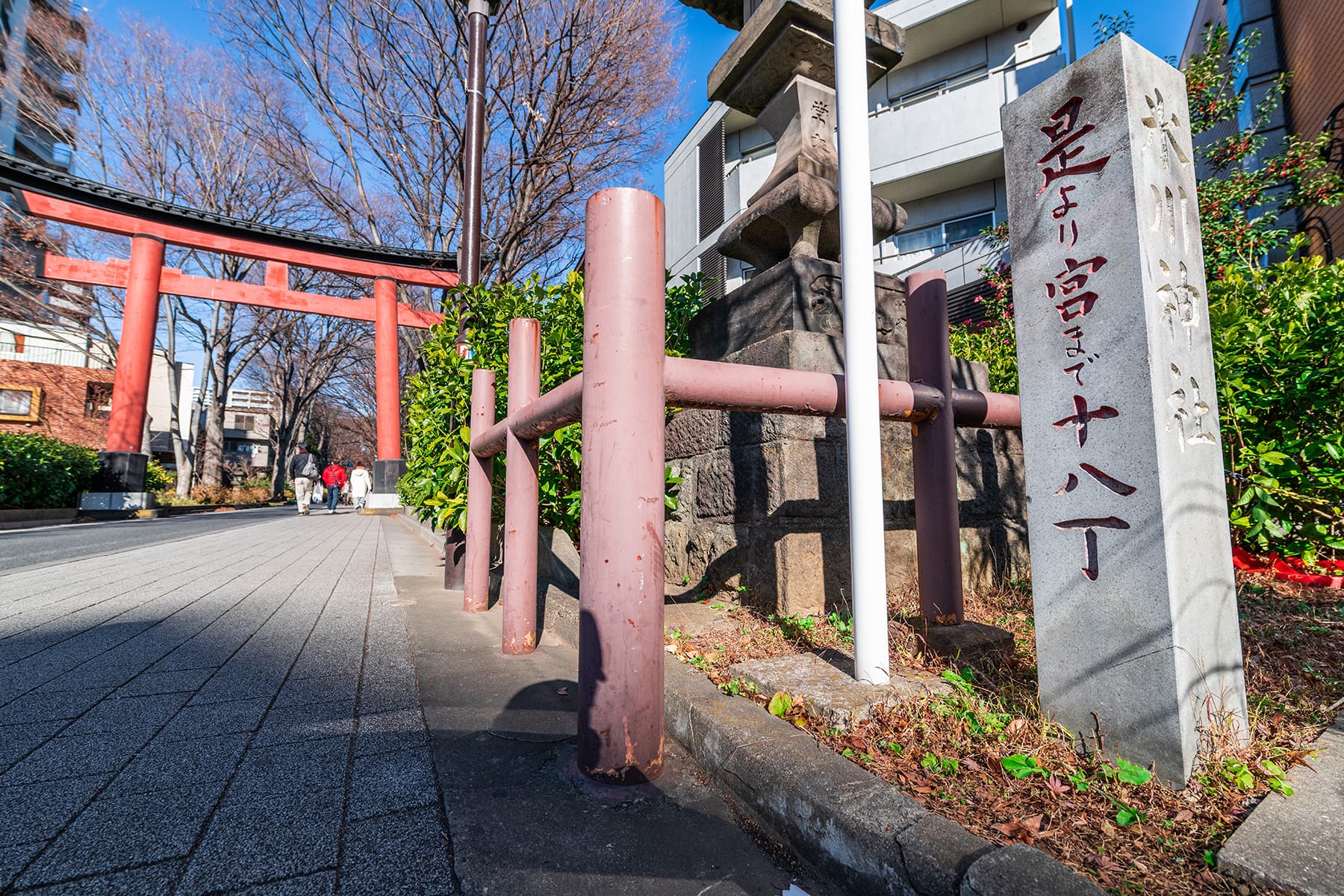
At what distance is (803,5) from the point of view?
3.20 m

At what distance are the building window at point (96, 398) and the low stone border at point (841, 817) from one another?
34.9 m

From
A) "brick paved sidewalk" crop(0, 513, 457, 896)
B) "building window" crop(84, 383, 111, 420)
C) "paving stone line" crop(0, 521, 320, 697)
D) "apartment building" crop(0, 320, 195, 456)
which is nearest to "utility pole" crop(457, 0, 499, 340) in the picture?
"brick paved sidewalk" crop(0, 513, 457, 896)

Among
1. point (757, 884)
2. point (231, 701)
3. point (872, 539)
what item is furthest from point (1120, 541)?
point (231, 701)

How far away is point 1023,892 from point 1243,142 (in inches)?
339

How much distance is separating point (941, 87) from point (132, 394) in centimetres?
1906

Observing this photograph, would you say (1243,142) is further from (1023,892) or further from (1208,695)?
(1023,892)

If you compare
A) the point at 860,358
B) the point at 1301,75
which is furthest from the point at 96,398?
the point at 1301,75

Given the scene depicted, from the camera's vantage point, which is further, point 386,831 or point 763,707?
point 763,707

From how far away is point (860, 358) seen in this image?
1.90 metres

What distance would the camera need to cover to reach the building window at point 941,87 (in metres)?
13.5

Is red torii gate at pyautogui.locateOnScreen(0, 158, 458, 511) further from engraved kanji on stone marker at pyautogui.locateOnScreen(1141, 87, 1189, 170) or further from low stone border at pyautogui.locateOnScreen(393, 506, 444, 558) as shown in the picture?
engraved kanji on stone marker at pyautogui.locateOnScreen(1141, 87, 1189, 170)

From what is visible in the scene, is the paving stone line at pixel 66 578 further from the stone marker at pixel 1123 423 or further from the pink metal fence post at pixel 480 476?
the stone marker at pixel 1123 423

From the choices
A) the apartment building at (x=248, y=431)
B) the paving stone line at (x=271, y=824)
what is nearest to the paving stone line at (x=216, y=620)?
the paving stone line at (x=271, y=824)

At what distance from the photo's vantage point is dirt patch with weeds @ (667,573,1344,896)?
1.13m
